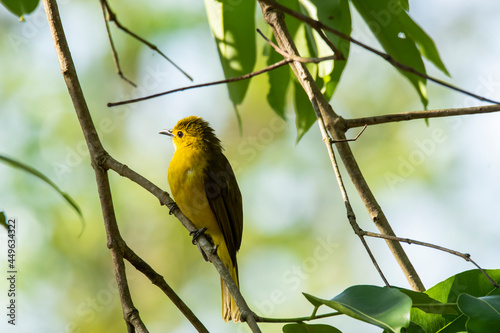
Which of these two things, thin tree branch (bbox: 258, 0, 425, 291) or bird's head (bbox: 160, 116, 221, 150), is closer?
thin tree branch (bbox: 258, 0, 425, 291)

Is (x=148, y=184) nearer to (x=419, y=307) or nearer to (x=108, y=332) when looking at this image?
(x=419, y=307)

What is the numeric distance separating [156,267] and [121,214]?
2.91ft

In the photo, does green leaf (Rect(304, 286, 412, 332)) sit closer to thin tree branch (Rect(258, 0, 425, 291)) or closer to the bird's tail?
thin tree branch (Rect(258, 0, 425, 291))

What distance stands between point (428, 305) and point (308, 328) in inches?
14.7

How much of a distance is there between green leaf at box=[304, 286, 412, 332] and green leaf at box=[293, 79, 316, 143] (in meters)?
1.62

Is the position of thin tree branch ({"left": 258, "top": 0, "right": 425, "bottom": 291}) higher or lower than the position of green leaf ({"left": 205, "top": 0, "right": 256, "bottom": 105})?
lower

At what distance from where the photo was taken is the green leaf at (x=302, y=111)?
10.1 ft

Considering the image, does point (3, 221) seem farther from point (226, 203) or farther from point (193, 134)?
point (193, 134)

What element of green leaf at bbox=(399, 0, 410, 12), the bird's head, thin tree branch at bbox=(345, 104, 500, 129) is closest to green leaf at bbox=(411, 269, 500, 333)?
thin tree branch at bbox=(345, 104, 500, 129)

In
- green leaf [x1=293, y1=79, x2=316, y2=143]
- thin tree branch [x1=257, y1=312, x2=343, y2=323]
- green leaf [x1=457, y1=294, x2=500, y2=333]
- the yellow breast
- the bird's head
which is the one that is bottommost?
green leaf [x1=457, y1=294, x2=500, y2=333]

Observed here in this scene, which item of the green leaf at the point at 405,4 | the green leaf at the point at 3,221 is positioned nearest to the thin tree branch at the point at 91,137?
the green leaf at the point at 3,221

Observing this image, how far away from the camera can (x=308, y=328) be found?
1.67 metres

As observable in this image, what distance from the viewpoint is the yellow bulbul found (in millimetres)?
3701

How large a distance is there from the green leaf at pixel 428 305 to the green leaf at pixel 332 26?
3.91 ft
